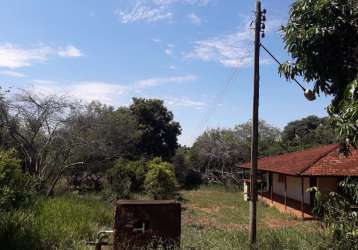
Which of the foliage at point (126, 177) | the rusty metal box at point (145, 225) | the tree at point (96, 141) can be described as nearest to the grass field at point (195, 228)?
the rusty metal box at point (145, 225)

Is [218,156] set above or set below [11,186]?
above

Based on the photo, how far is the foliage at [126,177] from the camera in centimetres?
2433

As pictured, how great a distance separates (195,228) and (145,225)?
6.65m

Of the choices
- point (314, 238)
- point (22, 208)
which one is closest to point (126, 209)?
point (314, 238)

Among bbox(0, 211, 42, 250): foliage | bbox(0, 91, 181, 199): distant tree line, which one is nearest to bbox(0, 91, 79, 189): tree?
bbox(0, 91, 181, 199): distant tree line

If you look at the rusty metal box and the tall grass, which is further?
the tall grass

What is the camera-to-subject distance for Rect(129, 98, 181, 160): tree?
40.0 m

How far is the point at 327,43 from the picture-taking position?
6.32 meters

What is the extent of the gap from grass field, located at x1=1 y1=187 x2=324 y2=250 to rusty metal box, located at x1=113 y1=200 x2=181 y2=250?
45 cm

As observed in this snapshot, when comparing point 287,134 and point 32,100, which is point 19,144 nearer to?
point 32,100

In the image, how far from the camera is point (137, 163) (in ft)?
99.2

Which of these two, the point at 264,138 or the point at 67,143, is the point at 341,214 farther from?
the point at 264,138

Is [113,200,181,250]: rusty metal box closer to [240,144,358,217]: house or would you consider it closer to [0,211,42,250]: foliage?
[0,211,42,250]: foliage

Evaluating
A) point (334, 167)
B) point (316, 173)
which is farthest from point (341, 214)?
point (334, 167)
